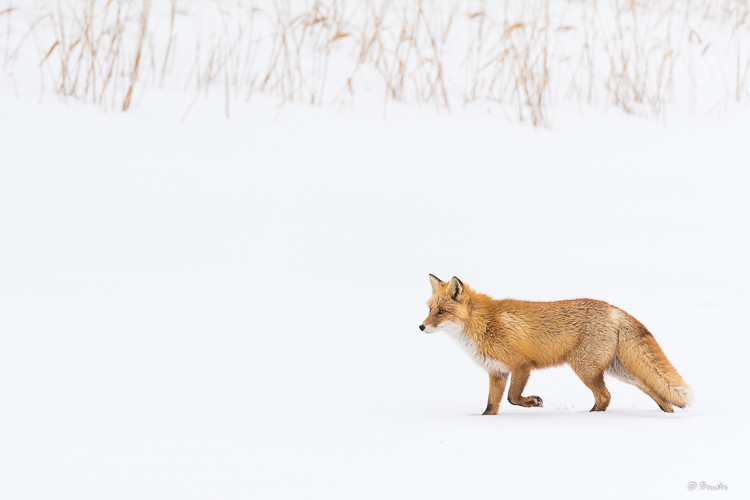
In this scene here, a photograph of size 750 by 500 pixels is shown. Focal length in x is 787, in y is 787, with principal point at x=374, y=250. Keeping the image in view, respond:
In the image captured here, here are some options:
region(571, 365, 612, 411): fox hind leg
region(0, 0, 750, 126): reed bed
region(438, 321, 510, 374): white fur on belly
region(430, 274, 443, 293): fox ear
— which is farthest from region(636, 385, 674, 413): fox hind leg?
region(0, 0, 750, 126): reed bed

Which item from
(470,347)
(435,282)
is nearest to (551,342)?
(470,347)

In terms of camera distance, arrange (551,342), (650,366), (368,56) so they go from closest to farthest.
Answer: (650,366) < (551,342) < (368,56)

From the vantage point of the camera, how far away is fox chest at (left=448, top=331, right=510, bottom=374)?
3.45m

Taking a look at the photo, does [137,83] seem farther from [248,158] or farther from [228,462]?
[228,462]

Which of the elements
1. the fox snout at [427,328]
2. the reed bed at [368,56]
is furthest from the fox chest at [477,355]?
the reed bed at [368,56]

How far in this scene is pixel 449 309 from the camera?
11.4 feet

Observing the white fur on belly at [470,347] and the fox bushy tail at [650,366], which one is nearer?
the fox bushy tail at [650,366]

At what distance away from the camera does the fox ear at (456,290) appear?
11.4 feet

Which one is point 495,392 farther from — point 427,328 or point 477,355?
point 427,328

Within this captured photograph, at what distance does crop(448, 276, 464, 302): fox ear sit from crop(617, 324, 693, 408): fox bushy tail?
70 cm

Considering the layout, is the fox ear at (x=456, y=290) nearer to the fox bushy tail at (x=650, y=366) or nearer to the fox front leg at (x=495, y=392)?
the fox front leg at (x=495, y=392)

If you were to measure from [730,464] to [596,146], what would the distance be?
4992mm

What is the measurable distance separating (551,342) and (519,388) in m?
0.25

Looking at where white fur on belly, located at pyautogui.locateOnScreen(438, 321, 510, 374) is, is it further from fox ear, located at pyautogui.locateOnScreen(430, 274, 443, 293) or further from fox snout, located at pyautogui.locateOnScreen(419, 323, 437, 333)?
fox ear, located at pyautogui.locateOnScreen(430, 274, 443, 293)
